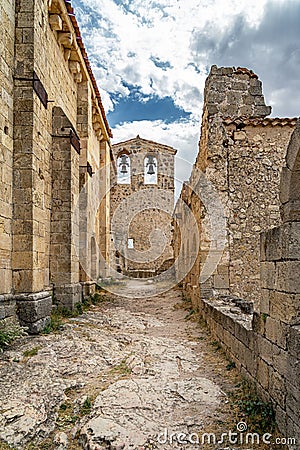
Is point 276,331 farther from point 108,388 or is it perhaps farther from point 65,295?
point 65,295

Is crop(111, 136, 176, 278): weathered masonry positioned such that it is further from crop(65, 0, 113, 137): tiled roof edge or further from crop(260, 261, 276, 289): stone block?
crop(260, 261, 276, 289): stone block

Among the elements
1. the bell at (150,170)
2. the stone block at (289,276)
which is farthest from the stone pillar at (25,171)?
the bell at (150,170)

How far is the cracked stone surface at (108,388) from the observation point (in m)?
3.27

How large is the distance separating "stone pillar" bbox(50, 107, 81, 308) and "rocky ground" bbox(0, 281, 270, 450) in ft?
4.15

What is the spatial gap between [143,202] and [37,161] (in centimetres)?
1984

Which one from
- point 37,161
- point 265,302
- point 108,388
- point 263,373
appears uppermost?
point 37,161

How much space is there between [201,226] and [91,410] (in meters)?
5.07

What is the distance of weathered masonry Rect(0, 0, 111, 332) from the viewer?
5.96 m

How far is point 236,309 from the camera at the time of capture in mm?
6230

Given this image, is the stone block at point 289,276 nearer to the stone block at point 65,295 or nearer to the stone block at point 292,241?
the stone block at point 292,241

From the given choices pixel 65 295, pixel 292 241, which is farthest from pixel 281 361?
pixel 65 295

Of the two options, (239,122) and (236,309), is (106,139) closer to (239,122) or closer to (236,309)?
(239,122)

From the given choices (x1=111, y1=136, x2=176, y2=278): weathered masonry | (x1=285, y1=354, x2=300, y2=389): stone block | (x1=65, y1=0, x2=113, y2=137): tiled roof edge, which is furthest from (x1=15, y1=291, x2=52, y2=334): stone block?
(x1=111, y1=136, x2=176, y2=278): weathered masonry

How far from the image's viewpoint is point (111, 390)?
4184mm
